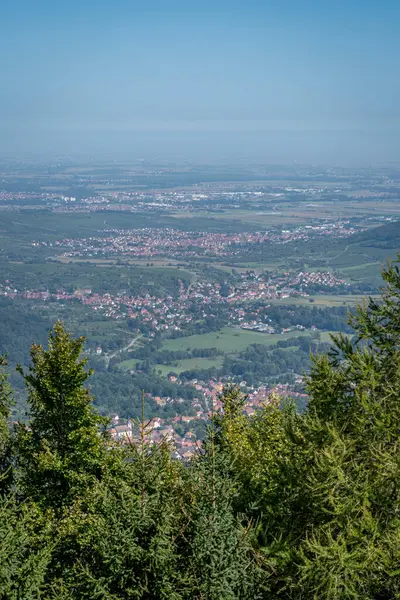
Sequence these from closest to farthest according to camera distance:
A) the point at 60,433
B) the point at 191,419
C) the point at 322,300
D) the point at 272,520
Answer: the point at 272,520, the point at 60,433, the point at 191,419, the point at 322,300

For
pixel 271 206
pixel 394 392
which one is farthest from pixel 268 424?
pixel 271 206

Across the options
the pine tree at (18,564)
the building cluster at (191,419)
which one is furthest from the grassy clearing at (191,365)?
the pine tree at (18,564)

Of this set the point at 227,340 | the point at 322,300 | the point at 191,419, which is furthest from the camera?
the point at 322,300

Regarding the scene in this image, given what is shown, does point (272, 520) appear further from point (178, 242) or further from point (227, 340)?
point (178, 242)

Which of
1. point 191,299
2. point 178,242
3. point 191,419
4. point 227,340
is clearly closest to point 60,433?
point 191,419

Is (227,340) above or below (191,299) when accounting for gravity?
below

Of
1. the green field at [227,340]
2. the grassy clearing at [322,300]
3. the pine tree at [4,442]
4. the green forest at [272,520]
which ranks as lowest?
the green field at [227,340]

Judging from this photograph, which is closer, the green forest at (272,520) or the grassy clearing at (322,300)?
the green forest at (272,520)

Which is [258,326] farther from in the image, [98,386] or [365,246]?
[365,246]

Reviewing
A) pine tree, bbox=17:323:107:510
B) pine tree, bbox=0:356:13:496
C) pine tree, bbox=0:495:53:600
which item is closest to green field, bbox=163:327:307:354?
pine tree, bbox=0:356:13:496

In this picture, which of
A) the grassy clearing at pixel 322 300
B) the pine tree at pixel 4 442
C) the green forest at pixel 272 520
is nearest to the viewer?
the green forest at pixel 272 520

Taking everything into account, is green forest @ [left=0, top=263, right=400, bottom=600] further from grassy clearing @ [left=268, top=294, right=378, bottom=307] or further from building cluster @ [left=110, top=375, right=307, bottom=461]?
grassy clearing @ [left=268, top=294, right=378, bottom=307]

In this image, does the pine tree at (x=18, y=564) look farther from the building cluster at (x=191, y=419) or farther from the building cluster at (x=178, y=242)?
the building cluster at (x=178, y=242)
